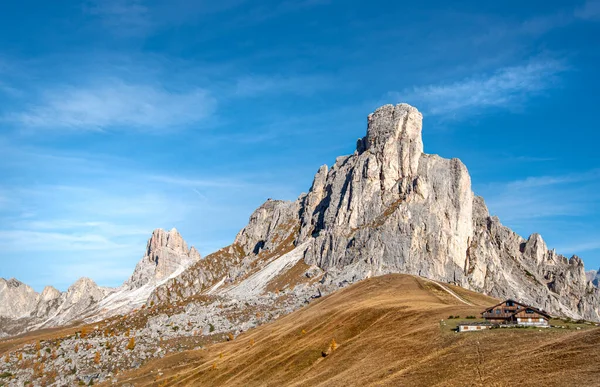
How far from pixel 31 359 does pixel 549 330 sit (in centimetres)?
16881

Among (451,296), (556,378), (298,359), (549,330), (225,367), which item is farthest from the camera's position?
(451,296)

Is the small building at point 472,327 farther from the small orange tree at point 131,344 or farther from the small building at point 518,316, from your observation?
the small orange tree at point 131,344

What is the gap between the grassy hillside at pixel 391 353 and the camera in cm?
5872

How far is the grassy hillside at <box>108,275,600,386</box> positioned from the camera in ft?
193

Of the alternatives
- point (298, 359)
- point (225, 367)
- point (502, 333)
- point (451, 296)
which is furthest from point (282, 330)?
point (502, 333)

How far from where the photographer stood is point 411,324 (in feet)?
317

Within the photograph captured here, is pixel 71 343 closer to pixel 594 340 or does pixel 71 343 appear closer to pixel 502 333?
pixel 502 333

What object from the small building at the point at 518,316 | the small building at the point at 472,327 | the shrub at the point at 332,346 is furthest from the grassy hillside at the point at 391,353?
the small building at the point at 518,316

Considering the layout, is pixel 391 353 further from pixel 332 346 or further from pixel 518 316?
pixel 518 316

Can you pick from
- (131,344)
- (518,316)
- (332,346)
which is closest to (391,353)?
(332,346)

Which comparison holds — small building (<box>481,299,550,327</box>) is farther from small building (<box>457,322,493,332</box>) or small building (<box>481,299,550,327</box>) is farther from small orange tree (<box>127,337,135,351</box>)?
small orange tree (<box>127,337,135,351</box>)

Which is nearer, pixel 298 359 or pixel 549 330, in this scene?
pixel 549 330

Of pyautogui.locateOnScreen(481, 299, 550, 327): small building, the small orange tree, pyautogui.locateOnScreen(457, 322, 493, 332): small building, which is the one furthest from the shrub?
the small orange tree

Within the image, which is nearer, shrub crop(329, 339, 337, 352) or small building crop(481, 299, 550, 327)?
small building crop(481, 299, 550, 327)
